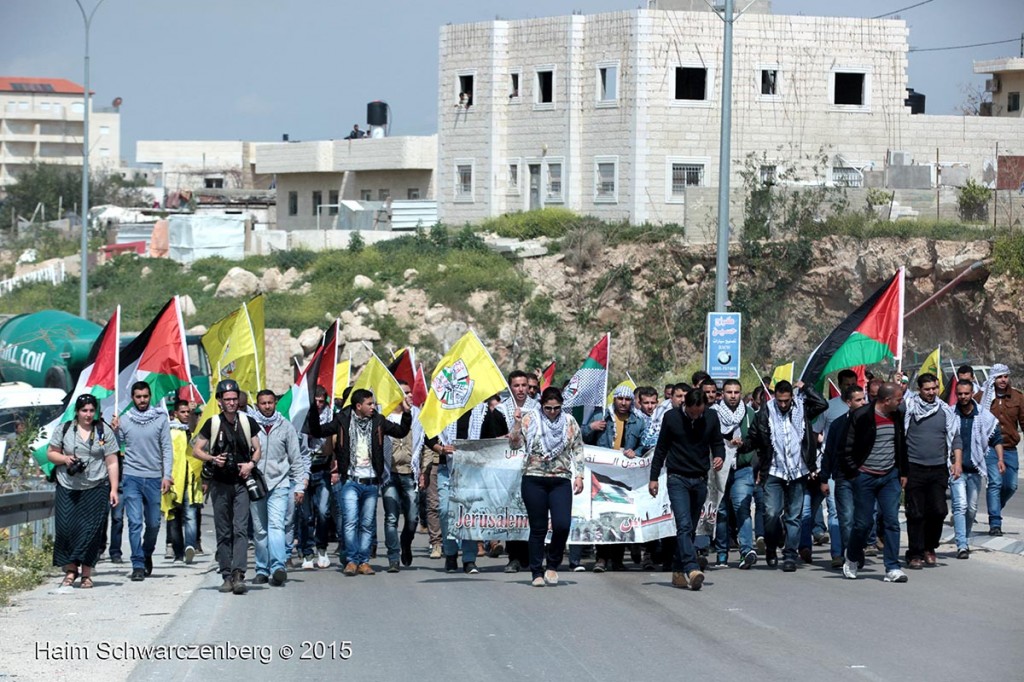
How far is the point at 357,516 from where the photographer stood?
1405cm

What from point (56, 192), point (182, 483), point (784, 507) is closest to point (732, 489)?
point (784, 507)

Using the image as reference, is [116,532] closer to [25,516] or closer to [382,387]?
[25,516]

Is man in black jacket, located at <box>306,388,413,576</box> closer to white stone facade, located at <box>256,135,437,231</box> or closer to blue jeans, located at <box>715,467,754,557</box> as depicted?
blue jeans, located at <box>715,467,754,557</box>

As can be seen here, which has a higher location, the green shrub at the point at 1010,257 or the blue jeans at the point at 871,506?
the green shrub at the point at 1010,257

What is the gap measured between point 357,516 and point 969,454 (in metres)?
6.38

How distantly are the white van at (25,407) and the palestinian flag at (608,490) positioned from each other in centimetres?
1198

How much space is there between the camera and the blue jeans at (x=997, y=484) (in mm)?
15641

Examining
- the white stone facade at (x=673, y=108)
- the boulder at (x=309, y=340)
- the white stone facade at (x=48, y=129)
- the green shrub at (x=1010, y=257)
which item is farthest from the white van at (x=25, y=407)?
the white stone facade at (x=48, y=129)

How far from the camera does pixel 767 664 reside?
9109 mm

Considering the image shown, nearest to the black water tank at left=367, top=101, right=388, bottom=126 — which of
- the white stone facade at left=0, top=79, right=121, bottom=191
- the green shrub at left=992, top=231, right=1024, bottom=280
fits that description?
the green shrub at left=992, top=231, right=1024, bottom=280

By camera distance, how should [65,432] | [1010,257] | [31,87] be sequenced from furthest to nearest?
[31,87], [1010,257], [65,432]

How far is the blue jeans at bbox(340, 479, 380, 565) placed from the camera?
1399 centimetres

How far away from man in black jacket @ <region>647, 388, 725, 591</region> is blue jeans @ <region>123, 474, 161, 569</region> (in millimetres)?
5041

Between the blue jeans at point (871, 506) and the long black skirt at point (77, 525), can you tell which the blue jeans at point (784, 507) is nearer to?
the blue jeans at point (871, 506)
